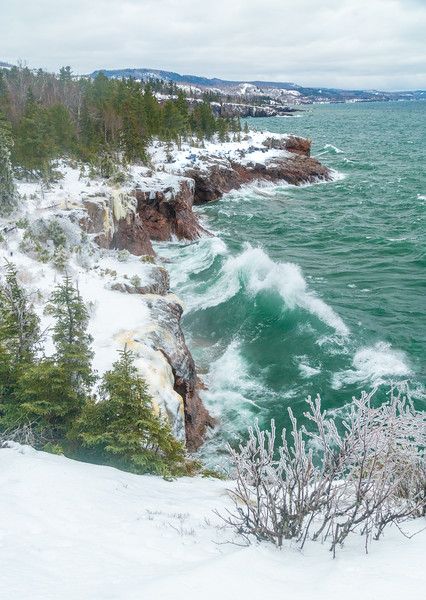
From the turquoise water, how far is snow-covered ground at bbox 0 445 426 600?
8382mm

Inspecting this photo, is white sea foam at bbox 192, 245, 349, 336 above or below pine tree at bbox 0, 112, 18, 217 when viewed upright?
below

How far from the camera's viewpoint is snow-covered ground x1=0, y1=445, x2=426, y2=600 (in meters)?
4.92

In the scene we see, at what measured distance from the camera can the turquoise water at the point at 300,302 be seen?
18.3m

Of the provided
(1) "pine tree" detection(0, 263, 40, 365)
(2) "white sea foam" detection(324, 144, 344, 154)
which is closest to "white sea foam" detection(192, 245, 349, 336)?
(1) "pine tree" detection(0, 263, 40, 365)

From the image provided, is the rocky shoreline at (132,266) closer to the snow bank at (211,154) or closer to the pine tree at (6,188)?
the pine tree at (6,188)

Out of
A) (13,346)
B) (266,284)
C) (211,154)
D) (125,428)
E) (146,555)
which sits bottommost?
(266,284)

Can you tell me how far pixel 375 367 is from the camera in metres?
19.0

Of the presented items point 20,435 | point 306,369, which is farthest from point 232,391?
point 20,435

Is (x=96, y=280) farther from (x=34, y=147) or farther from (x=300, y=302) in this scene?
(x=34, y=147)

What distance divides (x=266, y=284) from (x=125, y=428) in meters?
17.6

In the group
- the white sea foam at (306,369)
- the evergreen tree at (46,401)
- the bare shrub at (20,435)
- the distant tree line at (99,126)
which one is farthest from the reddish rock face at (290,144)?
the bare shrub at (20,435)

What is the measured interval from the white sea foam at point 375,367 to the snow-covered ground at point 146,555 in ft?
37.7

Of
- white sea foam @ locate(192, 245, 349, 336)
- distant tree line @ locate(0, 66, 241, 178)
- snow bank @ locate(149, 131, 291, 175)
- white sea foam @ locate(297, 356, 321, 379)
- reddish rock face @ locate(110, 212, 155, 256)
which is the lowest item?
white sea foam @ locate(297, 356, 321, 379)

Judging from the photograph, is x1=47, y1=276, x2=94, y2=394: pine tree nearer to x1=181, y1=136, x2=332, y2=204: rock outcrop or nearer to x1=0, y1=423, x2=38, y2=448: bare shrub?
x1=0, y1=423, x2=38, y2=448: bare shrub
